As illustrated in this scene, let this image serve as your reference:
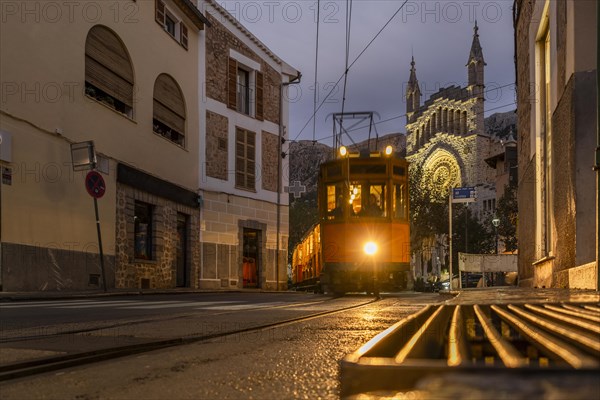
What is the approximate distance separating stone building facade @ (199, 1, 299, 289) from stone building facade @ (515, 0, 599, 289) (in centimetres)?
1219

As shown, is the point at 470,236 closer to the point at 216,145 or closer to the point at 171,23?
the point at 216,145

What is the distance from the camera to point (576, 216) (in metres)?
8.25

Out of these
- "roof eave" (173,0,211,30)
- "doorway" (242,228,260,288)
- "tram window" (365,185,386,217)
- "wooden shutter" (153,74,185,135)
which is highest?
"roof eave" (173,0,211,30)

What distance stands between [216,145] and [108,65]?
7445mm

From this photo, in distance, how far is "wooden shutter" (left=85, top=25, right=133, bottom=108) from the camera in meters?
16.7

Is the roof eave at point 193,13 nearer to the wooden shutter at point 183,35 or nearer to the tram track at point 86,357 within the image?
the wooden shutter at point 183,35

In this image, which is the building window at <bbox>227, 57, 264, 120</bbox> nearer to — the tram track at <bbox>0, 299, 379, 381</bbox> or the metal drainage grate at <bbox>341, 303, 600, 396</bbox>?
the tram track at <bbox>0, 299, 379, 381</bbox>

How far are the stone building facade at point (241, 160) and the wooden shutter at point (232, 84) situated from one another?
4 centimetres

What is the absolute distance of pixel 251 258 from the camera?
86.5ft

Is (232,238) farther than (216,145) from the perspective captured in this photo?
Yes

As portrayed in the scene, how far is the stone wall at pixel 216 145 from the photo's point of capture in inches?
948

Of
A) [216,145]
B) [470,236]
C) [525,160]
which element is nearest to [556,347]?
[525,160]

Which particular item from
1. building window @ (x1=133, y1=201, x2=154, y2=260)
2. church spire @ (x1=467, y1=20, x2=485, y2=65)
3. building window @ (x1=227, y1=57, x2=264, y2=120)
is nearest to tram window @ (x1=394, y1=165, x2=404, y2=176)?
building window @ (x1=133, y1=201, x2=154, y2=260)

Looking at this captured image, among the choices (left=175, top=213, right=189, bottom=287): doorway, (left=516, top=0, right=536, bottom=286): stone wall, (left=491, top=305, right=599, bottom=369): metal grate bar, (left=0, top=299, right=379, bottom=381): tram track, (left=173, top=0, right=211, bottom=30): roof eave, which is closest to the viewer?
(left=491, top=305, right=599, bottom=369): metal grate bar
